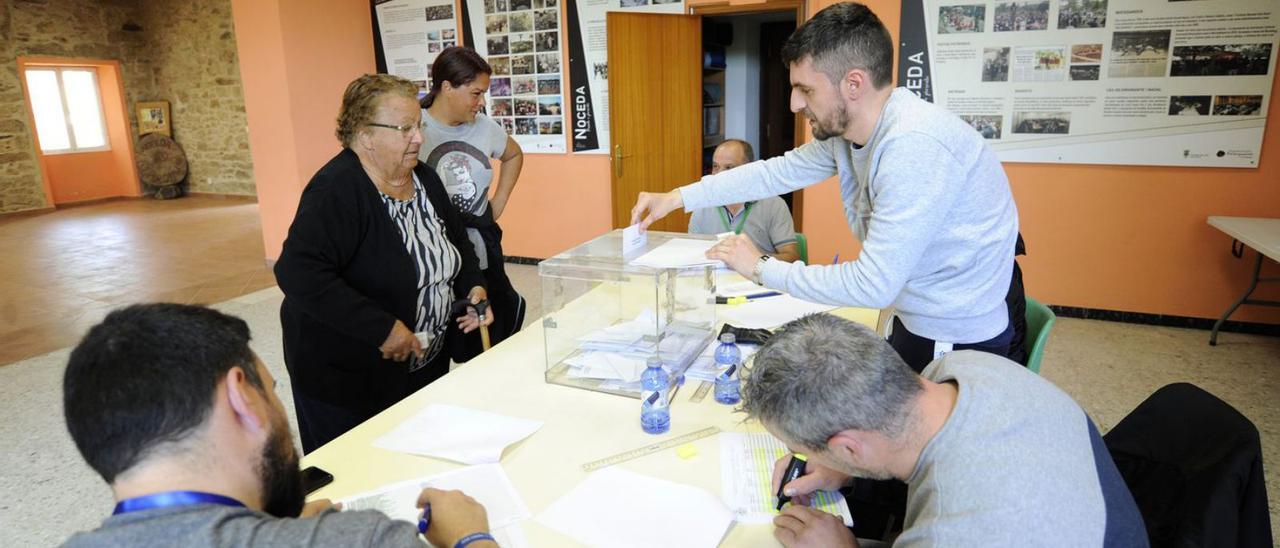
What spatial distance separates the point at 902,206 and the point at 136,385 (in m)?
1.27

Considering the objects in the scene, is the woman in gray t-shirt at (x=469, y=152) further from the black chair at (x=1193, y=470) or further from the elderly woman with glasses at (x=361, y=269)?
the black chair at (x=1193, y=470)

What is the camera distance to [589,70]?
5.38 m

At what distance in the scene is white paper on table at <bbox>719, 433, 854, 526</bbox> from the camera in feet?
4.31

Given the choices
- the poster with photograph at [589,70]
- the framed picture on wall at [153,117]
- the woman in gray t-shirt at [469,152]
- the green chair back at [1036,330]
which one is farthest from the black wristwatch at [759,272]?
the framed picture on wall at [153,117]

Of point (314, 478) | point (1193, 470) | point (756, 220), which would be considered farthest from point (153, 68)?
point (1193, 470)

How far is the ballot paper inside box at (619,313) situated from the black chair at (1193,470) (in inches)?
38.3

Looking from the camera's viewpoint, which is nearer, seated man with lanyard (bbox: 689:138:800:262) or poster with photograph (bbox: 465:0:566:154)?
seated man with lanyard (bbox: 689:138:800:262)

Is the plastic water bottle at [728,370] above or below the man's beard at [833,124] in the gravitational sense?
below

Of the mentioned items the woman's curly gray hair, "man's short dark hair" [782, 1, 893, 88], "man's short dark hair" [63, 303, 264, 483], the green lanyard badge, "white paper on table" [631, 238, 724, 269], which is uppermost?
"man's short dark hair" [782, 1, 893, 88]

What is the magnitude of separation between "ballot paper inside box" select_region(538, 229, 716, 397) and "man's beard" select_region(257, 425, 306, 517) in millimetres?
946

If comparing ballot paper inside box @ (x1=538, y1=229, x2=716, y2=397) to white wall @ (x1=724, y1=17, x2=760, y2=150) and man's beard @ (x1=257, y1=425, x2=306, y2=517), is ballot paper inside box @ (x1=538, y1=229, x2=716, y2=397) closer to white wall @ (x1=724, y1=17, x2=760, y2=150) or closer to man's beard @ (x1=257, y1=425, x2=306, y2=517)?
man's beard @ (x1=257, y1=425, x2=306, y2=517)

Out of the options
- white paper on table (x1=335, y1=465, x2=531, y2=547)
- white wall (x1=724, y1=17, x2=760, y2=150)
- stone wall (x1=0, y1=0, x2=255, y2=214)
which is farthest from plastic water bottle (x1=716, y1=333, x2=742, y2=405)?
stone wall (x1=0, y1=0, x2=255, y2=214)

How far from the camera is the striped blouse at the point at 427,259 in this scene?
81.1 inches

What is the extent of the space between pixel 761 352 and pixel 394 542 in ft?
1.83
